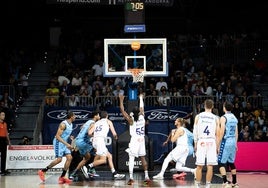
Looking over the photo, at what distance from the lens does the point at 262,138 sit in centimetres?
2300

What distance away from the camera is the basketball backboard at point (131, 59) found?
68.4ft

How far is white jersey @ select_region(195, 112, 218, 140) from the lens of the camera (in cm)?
1452

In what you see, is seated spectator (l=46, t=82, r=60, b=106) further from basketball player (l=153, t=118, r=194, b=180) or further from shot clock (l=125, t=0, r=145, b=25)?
basketball player (l=153, t=118, r=194, b=180)

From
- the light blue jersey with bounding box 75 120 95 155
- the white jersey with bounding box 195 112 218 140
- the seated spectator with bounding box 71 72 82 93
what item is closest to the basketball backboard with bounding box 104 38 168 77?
the light blue jersey with bounding box 75 120 95 155

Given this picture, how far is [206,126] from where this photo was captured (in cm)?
1453

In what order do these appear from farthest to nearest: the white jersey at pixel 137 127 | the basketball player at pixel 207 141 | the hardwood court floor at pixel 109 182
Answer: the white jersey at pixel 137 127 < the hardwood court floor at pixel 109 182 < the basketball player at pixel 207 141

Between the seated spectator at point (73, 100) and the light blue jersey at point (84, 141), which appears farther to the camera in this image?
the seated spectator at point (73, 100)

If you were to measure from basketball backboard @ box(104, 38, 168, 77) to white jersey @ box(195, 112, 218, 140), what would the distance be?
239 inches

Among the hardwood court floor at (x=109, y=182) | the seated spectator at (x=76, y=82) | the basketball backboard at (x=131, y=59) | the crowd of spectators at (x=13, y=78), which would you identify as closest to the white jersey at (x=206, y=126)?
the hardwood court floor at (x=109, y=182)

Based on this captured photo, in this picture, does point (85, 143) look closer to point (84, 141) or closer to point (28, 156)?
point (84, 141)

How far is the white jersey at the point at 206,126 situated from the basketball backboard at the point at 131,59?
6.06 meters

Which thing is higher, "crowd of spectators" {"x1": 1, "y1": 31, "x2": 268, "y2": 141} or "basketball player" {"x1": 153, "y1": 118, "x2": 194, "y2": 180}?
"crowd of spectators" {"x1": 1, "y1": 31, "x2": 268, "y2": 141}

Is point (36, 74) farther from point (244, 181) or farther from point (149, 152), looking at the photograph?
A: point (244, 181)

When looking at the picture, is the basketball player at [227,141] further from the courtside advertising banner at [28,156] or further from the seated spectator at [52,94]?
the seated spectator at [52,94]
